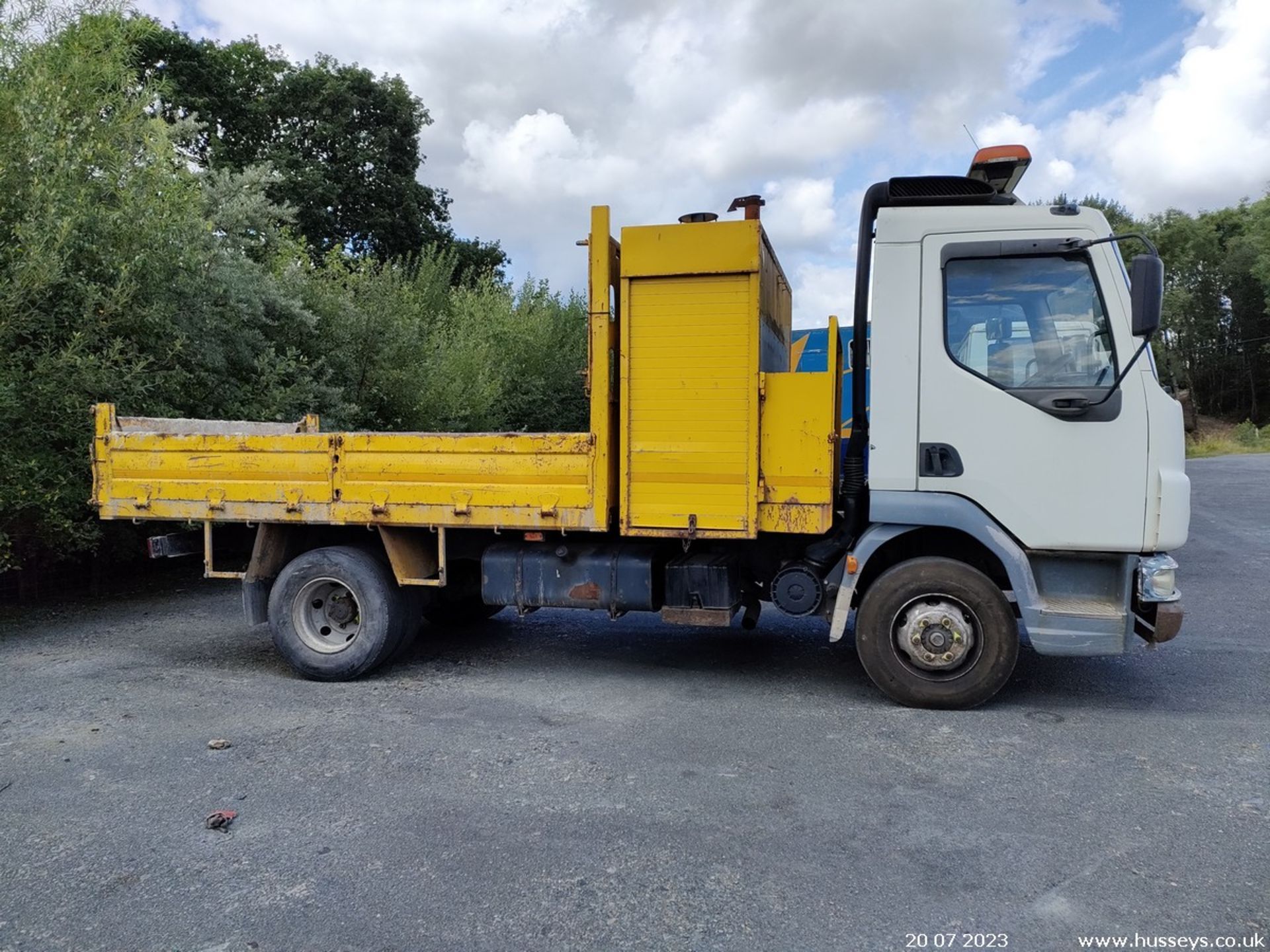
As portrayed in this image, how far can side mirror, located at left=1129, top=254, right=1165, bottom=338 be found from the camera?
13.7 feet

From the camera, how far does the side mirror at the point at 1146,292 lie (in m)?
4.19

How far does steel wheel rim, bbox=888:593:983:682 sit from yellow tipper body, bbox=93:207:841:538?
29.2 inches

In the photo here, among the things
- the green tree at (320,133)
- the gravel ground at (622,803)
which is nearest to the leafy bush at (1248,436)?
the green tree at (320,133)

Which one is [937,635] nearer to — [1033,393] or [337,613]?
[1033,393]

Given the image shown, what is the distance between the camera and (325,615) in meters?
5.96

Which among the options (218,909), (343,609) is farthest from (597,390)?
(218,909)

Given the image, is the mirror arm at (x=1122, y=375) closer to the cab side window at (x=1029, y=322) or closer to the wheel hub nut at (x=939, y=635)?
the cab side window at (x=1029, y=322)

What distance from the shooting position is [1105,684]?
553 cm

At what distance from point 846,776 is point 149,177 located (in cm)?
824

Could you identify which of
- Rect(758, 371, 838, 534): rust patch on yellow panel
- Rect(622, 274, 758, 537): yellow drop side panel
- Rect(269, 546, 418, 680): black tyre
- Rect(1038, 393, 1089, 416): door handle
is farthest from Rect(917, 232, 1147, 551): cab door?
Rect(269, 546, 418, 680): black tyre

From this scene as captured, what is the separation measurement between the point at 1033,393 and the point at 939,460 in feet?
2.01

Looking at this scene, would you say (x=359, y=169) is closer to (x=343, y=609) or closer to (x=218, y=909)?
(x=343, y=609)

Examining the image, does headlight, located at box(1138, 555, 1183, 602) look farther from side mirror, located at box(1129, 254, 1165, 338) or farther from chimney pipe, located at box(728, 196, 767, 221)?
chimney pipe, located at box(728, 196, 767, 221)

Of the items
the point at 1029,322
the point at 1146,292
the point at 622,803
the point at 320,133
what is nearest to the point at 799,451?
the point at 1029,322
